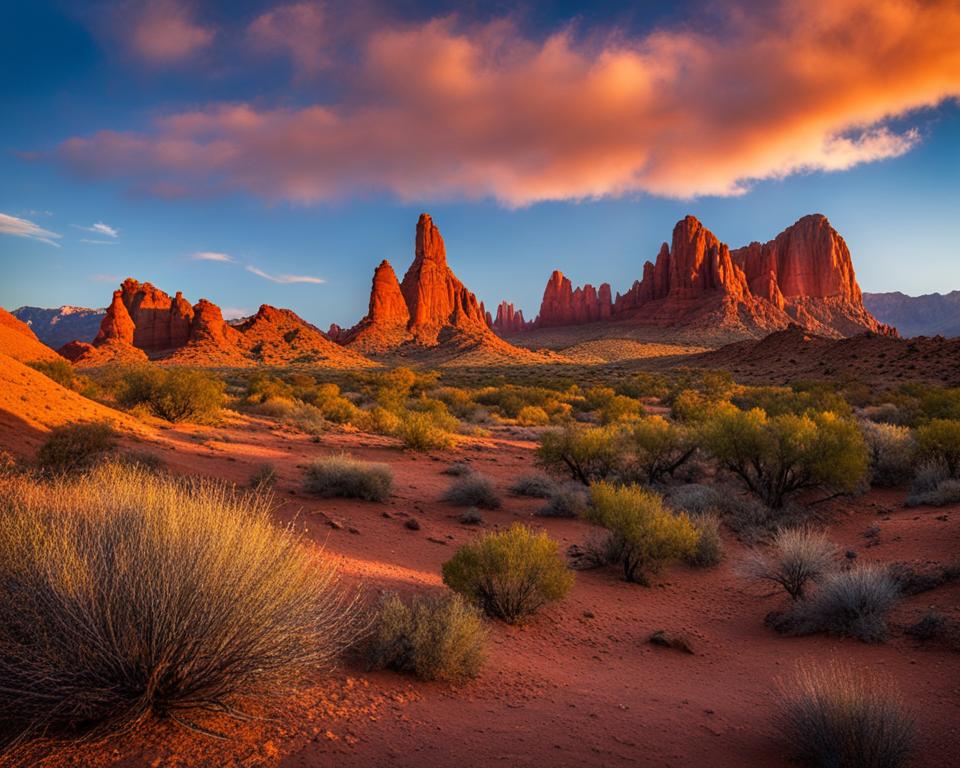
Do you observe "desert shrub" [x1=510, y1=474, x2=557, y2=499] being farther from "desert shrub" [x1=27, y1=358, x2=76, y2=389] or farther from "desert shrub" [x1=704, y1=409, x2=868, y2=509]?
"desert shrub" [x1=27, y1=358, x2=76, y2=389]

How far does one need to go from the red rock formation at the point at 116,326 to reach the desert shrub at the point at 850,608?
110 metres

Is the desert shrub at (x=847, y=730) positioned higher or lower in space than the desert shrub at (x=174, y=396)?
lower

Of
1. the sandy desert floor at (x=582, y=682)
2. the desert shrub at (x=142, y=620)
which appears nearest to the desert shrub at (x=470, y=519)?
the sandy desert floor at (x=582, y=682)

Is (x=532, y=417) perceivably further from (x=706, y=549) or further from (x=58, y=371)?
(x=58, y=371)

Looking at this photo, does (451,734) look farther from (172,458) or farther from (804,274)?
(804,274)

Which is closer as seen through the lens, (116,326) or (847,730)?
(847,730)

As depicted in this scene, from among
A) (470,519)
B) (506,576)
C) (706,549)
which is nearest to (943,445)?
(706,549)

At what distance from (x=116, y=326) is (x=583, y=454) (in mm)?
106409

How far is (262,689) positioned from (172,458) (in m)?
10.9

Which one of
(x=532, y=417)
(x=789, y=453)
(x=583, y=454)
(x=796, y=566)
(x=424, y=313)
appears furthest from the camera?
(x=424, y=313)

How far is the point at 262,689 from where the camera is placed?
3629mm

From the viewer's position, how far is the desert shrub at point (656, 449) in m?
15.6

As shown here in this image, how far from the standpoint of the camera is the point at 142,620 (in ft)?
10.7

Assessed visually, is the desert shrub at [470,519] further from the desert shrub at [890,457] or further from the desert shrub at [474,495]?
the desert shrub at [890,457]
